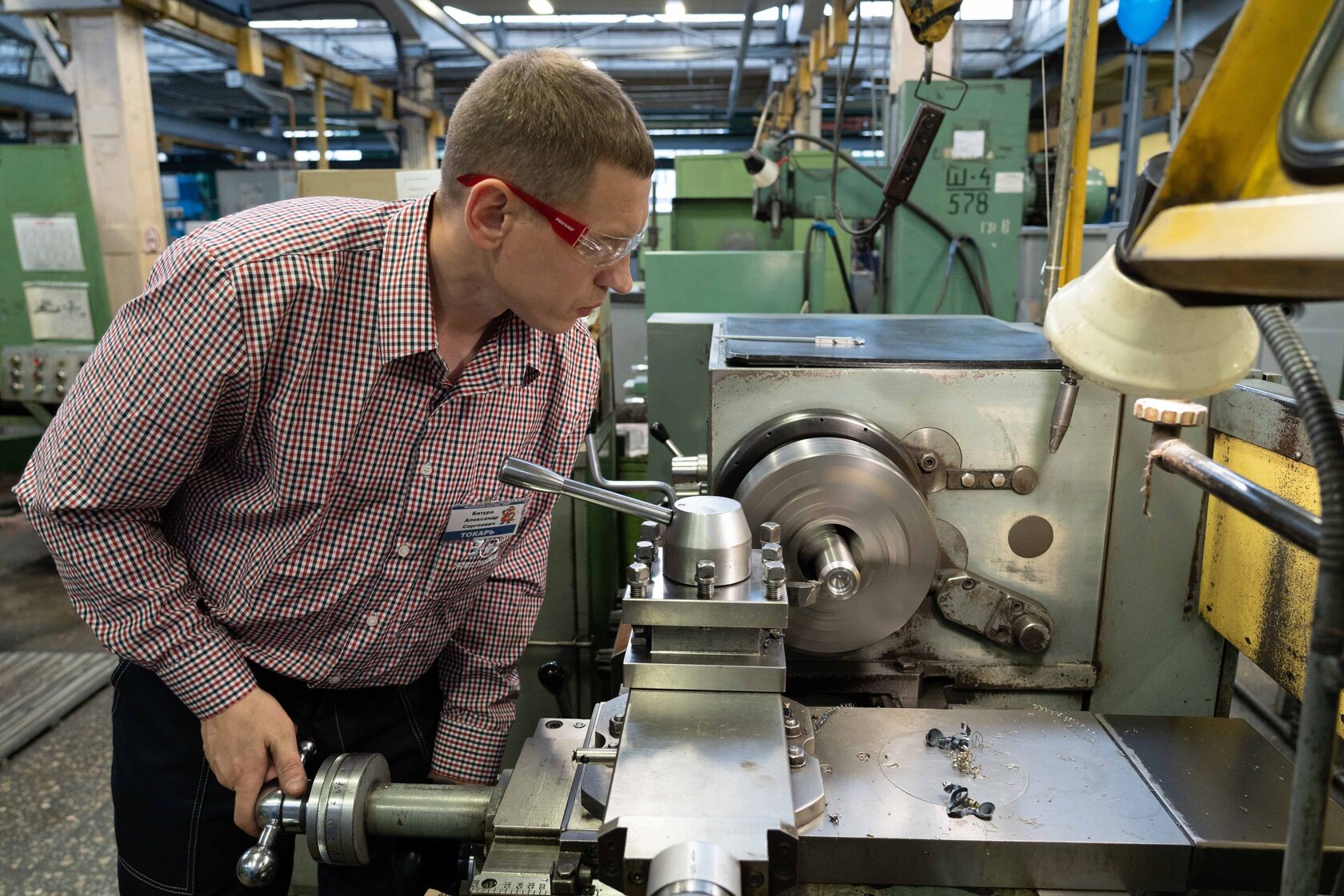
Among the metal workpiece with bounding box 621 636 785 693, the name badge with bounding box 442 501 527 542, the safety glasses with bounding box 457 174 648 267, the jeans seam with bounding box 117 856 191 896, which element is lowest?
the jeans seam with bounding box 117 856 191 896

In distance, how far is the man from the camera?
82 centimetres

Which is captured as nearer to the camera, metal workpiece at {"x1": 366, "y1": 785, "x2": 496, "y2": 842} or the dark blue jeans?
metal workpiece at {"x1": 366, "y1": 785, "x2": 496, "y2": 842}

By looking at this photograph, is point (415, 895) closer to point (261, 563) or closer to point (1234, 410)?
point (261, 563)

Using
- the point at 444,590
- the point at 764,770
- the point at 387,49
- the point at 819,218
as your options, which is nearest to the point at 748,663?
the point at 764,770

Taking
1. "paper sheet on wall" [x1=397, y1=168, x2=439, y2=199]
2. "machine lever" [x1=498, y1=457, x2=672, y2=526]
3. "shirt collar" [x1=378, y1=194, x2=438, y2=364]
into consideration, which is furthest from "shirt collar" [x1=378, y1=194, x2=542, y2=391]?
"paper sheet on wall" [x1=397, y1=168, x2=439, y2=199]

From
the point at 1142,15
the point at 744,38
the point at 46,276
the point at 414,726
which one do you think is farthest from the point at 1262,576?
the point at 744,38

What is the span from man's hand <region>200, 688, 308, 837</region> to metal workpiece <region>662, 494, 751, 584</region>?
0.48 m

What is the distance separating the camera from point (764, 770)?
0.60 m

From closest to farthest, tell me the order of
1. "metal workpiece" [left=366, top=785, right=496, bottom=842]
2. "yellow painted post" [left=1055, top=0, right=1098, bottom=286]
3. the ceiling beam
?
"metal workpiece" [left=366, top=785, right=496, bottom=842] → "yellow painted post" [left=1055, top=0, right=1098, bottom=286] → the ceiling beam

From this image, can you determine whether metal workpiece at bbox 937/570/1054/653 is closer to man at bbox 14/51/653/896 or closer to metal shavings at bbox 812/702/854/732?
metal shavings at bbox 812/702/854/732

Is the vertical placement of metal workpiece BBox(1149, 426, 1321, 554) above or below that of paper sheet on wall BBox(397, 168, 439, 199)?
below

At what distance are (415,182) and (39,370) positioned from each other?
6.38ft

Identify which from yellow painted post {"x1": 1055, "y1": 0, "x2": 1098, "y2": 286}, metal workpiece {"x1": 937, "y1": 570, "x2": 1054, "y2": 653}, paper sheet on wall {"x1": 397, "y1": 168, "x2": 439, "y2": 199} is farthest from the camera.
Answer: paper sheet on wall {"x1": 397, "y1": 168, "x2": 439, "y2": 199}

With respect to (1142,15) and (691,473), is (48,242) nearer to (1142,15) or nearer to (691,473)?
(691,473)
